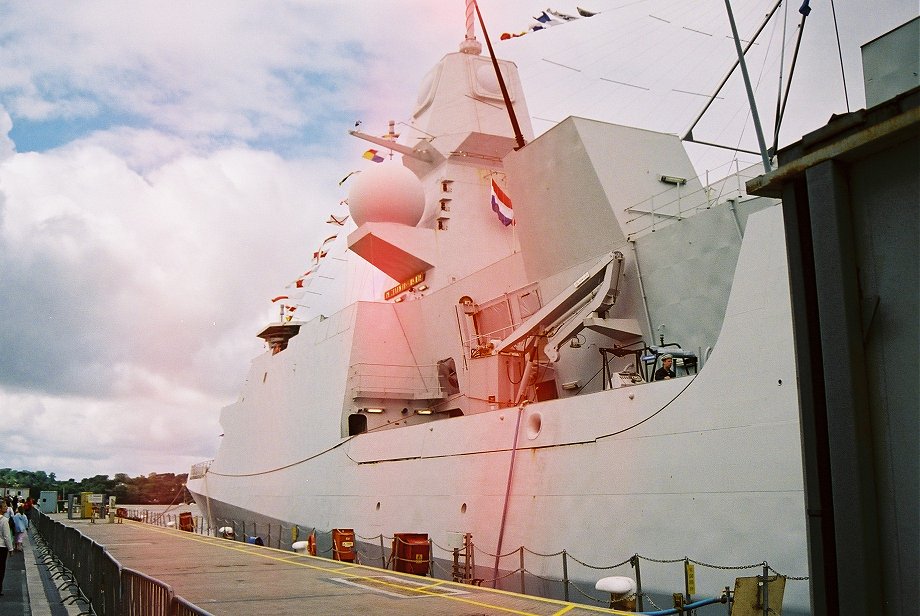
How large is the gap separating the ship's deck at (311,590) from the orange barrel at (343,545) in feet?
4.52

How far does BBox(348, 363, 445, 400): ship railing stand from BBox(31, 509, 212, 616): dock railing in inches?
267

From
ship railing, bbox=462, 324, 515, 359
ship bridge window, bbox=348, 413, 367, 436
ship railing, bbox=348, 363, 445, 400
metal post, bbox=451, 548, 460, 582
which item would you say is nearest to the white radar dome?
ship railing, bbox=348, 363, 445, 400

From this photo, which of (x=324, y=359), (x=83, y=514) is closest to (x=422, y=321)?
(x=324, y=359)

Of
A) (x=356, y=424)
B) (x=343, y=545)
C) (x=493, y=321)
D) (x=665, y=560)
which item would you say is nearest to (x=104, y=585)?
(x=665, y=560)

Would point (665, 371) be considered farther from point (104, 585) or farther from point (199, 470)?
point (199, 470)

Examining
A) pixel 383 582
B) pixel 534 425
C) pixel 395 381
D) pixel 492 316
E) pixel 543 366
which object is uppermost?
pixel 492 316

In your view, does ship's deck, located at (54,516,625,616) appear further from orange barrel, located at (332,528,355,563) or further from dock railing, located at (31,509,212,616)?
orange barrel, located at (332,528,355,563)

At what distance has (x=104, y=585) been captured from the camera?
7234mm

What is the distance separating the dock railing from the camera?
4504 millimetres

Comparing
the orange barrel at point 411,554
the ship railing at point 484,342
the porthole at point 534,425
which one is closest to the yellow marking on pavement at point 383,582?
the orange barrel at point 411,554

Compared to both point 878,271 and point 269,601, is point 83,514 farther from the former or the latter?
point 878,271

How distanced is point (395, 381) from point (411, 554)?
693cm

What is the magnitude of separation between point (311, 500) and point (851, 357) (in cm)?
1644

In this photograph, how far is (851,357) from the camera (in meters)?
3.62
